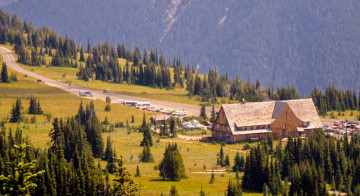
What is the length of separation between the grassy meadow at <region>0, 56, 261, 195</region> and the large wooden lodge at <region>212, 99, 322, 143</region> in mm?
5817

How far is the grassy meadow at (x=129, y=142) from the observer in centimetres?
7548

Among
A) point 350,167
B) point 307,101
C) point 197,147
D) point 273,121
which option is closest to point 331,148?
point 350,167

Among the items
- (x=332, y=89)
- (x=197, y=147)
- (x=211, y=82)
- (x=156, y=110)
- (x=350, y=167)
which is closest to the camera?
(x=350, y=167)

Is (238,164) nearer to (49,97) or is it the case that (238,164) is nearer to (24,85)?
(49,97)

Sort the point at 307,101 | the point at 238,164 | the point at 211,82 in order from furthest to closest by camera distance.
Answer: the point at 211,82 < the point at 307,101 < the point at 238,164

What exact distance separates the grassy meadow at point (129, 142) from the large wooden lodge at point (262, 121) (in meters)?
5.82

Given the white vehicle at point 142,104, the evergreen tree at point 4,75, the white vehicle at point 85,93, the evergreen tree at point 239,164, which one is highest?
the evergreen tree at point 4,75

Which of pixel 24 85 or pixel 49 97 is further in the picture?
pixel 24 85

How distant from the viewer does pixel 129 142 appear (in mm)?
106312

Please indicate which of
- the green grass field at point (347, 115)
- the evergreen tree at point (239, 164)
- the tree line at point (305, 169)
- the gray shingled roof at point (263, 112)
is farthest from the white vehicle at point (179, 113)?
the evergreen tree at point (239, 164)

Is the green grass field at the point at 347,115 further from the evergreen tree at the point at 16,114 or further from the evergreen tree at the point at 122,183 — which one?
the evergreen tree at the point at 122,183

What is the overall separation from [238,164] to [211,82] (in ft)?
362

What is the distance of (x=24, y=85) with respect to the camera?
174875 mm

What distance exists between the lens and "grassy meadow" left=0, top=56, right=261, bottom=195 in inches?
2971
